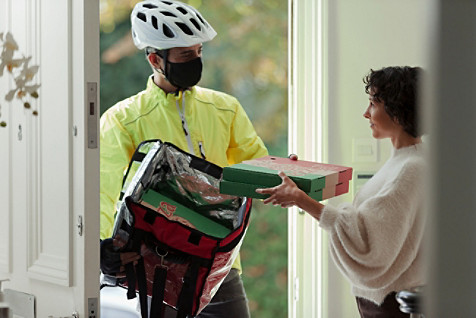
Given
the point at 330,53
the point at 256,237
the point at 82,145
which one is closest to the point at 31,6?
the point at 82,145

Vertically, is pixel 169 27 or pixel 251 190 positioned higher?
pixel 169 27

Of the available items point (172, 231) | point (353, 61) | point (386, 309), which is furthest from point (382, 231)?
point (353, 61)

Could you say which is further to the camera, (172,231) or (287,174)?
(172,231)

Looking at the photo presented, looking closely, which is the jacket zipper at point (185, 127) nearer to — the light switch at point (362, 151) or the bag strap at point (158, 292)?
the bag strap at point (158, 292)

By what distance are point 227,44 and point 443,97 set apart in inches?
196

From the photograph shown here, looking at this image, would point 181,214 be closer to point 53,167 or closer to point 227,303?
point 227,303

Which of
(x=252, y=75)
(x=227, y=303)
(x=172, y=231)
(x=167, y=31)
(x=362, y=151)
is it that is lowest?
(x=227, y=303)

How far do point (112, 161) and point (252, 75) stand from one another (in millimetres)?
3063

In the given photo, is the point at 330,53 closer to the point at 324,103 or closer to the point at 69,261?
the point at 324,103

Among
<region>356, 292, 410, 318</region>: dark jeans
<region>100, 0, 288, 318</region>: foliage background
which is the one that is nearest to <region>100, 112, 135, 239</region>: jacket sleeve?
<region>356, 292, 410, 318</region>: dark jeans

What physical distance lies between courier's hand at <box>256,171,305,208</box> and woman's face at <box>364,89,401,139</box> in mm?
254

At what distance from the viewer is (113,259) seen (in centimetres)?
195

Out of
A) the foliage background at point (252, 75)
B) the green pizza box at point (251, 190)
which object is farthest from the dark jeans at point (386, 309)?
the foliage background at point (252, 75)

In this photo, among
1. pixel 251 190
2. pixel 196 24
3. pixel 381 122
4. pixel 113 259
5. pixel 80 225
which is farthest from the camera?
pixel 196 24
